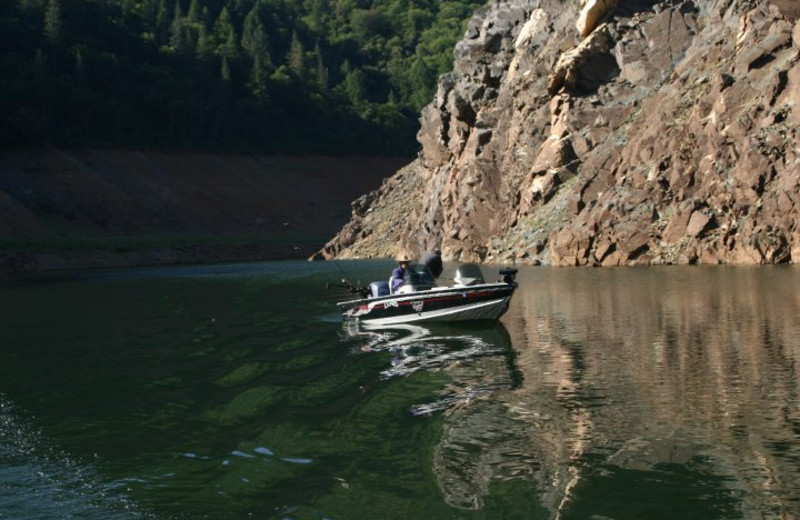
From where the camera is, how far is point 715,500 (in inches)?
454

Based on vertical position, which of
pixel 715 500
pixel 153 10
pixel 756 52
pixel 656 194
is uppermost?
pixel 153 10

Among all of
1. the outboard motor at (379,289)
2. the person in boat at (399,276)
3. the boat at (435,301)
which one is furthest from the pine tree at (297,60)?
the boat at (435,301)

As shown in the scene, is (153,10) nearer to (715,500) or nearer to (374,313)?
(374,313)

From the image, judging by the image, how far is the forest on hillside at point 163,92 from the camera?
13838 centimetres

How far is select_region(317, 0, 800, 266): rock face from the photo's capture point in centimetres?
5962

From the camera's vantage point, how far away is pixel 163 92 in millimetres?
153375

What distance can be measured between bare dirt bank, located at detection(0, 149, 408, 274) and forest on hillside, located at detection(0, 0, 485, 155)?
4.37 meters

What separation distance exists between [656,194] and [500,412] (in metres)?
51.0

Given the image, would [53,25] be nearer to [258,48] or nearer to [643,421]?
[258,48]

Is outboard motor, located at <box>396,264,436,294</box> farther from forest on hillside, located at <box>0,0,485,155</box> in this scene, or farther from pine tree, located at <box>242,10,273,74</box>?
pine tree, located at <box>242,10,273,74</box>

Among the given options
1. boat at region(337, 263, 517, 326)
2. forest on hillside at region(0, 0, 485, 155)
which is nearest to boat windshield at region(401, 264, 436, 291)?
boat at region(337, 263, 517, 326)

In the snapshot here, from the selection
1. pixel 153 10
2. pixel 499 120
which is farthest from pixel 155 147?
pixel 499 120

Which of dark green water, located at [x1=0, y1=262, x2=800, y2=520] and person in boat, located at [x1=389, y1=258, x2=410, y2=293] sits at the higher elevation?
person in boat, located at [x1=389, y1=258, x2=410, y2=293]

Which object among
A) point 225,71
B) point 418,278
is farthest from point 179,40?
point 418,278
